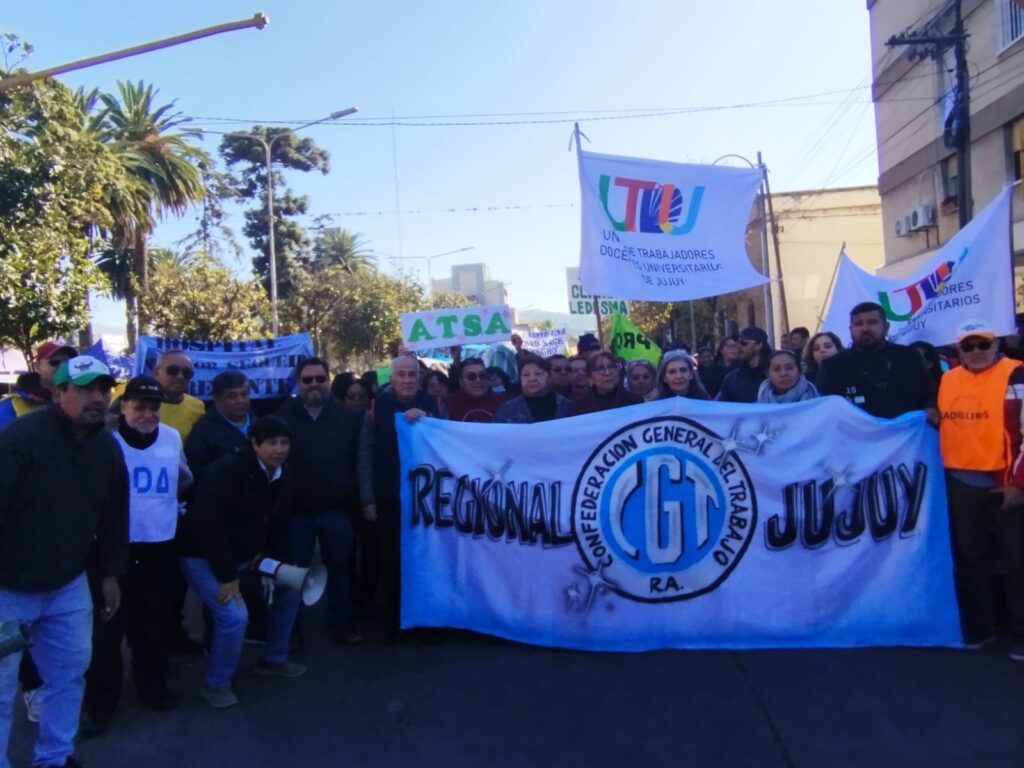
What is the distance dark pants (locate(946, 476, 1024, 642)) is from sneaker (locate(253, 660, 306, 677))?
3712 mm

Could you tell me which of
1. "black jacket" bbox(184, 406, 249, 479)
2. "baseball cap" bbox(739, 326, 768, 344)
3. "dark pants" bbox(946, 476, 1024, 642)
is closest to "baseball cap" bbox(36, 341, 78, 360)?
"black jacket" bbox(184, 406, 249, 479)

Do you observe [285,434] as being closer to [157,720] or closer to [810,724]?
[157,720]

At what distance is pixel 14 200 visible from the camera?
42.8 feet

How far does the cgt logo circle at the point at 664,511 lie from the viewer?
5.00 m

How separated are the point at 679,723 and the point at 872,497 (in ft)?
6.17

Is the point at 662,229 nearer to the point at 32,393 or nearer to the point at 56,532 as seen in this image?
the point at 32,393

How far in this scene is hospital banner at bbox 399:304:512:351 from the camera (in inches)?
501

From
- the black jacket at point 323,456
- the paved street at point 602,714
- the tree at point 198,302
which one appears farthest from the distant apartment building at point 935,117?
the tree at point 198,302

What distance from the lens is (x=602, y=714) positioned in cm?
415

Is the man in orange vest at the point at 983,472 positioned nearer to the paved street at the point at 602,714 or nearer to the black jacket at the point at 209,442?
the paved street at the point at 602,714

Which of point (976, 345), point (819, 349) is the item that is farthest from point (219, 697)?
point (819, 349)

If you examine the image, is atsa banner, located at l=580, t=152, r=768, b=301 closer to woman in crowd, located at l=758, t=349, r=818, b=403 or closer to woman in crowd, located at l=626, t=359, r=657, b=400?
woman in crowd, located at l=626, t=359, r=657, b=400

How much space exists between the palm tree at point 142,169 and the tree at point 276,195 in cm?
1109

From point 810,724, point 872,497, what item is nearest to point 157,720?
point 810,724
